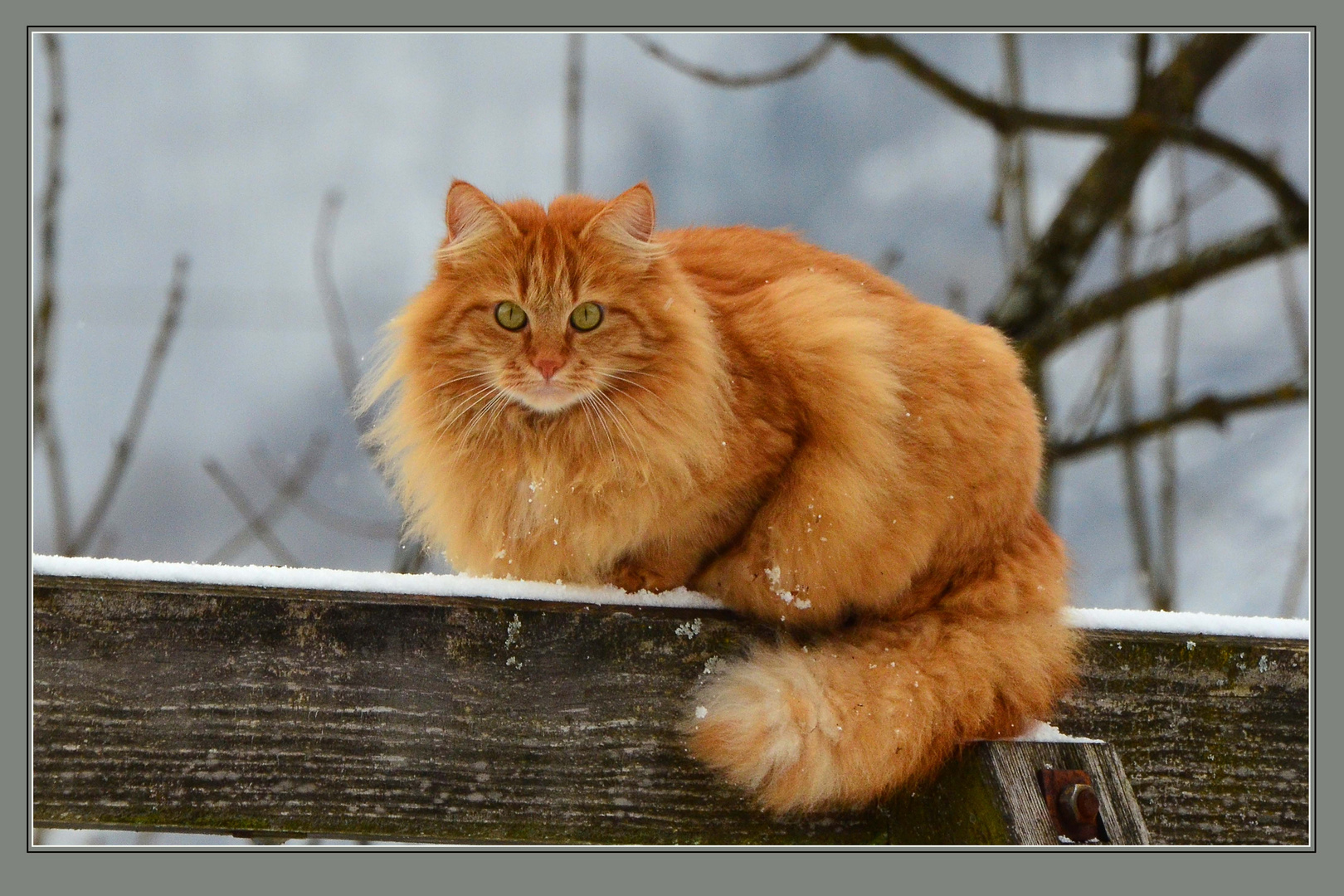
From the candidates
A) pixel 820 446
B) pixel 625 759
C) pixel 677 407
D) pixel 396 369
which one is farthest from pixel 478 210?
pixel 625 759

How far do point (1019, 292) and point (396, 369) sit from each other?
2247mm

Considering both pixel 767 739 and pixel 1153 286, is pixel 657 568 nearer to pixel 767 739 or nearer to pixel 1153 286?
pixel 767 739

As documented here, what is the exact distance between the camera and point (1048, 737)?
146 cm

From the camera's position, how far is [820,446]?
6.34 ft

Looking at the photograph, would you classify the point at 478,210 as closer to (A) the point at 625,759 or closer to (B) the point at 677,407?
(B) the point at 677,407

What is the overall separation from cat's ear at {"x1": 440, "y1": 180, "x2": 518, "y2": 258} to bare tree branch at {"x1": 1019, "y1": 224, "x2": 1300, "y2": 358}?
6.51 feet

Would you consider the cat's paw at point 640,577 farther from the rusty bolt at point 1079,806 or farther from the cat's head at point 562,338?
the rusty bolt at point 1079,806

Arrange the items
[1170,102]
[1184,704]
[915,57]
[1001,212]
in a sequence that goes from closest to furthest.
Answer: [1184,704], [915,57], [1170,102], [1001,212]

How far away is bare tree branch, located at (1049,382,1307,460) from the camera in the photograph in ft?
9.02

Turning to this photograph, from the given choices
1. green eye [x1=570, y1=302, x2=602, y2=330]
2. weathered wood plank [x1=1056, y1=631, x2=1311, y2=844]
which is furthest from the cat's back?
weathered wood plank [x1=1056, y1=631, x2=1311, y2=844]

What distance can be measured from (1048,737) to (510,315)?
112cm

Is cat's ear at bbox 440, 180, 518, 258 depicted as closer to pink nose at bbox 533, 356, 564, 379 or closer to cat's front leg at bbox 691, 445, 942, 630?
pink nose at bbox 533, 356, 564, 379

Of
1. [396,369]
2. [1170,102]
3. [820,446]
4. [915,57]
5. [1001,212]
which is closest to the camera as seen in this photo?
[820,446]

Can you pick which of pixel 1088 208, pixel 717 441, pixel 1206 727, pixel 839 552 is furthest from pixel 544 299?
pixel 1088 208
